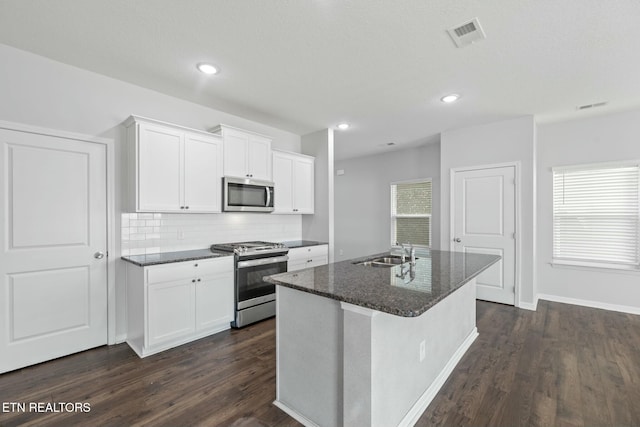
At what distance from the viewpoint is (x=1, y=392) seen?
213 centimetres

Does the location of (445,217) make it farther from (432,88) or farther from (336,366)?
(336,366)

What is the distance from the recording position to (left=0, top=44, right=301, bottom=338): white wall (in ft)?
8.04

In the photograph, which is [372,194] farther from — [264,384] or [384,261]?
[264,384]

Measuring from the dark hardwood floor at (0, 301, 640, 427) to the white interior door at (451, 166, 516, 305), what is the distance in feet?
3.78

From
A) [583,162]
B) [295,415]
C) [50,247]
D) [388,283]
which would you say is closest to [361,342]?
[388,283]

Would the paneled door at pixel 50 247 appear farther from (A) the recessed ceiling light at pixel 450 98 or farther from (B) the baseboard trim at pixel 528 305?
(B) the baseboard trim at pixel 528 305

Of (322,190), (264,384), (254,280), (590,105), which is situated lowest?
(264,384)

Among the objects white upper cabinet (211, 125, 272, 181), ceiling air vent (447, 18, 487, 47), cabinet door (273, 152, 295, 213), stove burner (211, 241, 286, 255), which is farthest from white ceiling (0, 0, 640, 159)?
stove burner (211, 241, 286, 255)

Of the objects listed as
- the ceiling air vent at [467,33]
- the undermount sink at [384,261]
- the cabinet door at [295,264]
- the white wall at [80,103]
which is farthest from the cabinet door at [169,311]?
the ceiling air vent at [467,33]

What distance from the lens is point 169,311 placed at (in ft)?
9.26

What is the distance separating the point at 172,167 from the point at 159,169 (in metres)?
0.14

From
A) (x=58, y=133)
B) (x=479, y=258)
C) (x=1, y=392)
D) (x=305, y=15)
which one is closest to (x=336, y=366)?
(x=479, y=258)

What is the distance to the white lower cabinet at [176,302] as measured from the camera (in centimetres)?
270

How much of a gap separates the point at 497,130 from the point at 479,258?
8.09 ft
